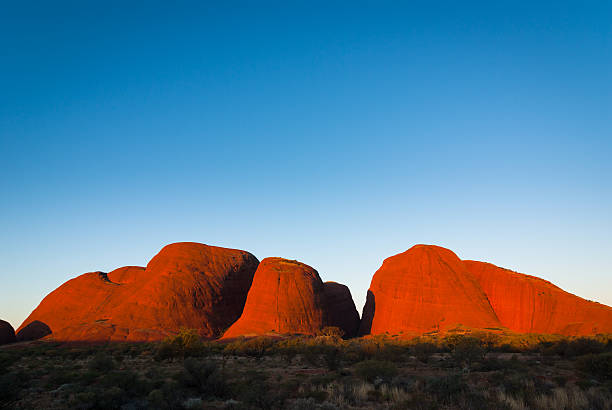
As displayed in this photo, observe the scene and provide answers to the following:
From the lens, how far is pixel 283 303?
1528 inches

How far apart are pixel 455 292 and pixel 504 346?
14.9 metres

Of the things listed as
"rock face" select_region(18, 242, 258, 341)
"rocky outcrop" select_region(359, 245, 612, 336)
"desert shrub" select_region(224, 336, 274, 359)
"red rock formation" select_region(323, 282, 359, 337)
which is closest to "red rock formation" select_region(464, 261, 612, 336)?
"rocky outcrop" select_region(359, 245, 612, 336)

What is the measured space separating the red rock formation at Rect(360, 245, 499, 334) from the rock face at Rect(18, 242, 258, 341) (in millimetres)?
17224

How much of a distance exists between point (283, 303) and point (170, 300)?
1422cm

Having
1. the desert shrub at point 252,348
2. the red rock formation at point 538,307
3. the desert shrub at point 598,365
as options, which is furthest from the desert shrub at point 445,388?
the red rock formation at point 538,307

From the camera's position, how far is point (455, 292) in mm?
39250

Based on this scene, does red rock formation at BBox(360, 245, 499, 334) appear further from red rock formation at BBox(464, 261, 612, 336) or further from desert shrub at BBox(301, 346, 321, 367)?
desert shrub at BBox(301, 346, 321, 367)

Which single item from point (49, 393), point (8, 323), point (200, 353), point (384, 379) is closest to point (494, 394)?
point (384, 379)

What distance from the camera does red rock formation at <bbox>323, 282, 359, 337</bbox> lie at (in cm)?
4306

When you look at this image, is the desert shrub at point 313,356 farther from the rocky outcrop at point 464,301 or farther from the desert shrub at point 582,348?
the rocky outcrop at point 464,301

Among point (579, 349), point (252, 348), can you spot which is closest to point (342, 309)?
point (252, 348)

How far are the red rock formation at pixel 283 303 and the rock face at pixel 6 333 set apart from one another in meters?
34.7

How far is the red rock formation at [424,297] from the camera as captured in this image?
3772 centimetres

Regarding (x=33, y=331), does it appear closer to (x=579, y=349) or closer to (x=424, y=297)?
(x=424, y=297)
